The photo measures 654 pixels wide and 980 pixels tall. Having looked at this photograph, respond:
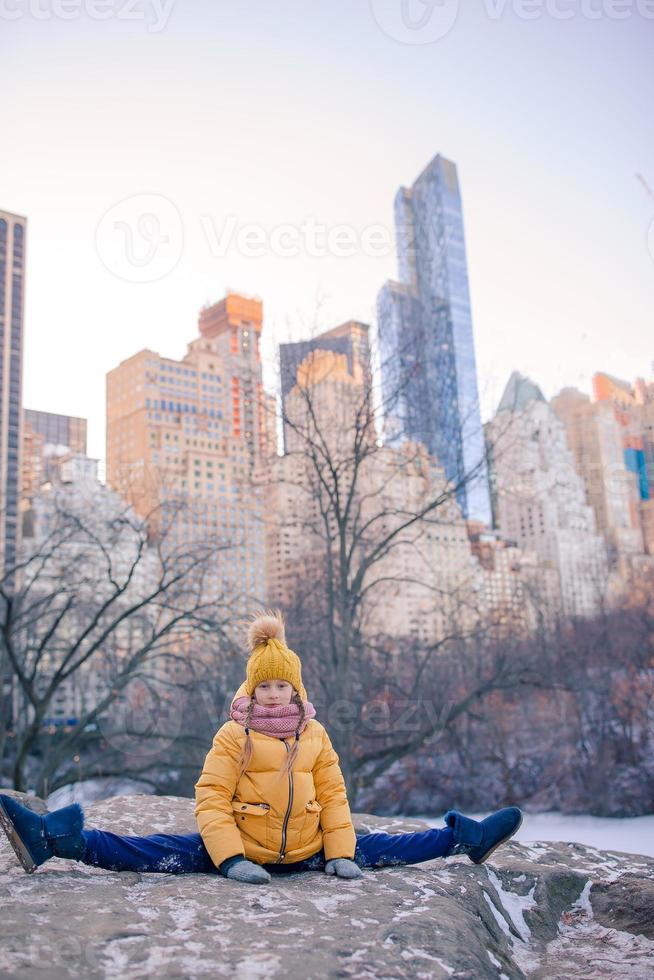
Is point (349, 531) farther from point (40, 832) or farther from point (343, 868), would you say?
point (40, 832)

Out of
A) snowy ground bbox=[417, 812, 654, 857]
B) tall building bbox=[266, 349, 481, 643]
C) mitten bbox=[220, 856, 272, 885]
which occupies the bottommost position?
snowy ground bbox=[417, 812, 654, 857]

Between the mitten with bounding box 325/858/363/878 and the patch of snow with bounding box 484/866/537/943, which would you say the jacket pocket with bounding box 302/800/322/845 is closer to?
the mitten with bounding box 325/858/363/878

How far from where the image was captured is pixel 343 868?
10.0 feet

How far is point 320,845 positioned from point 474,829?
637 millimetres

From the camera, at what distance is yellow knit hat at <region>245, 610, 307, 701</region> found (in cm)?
329

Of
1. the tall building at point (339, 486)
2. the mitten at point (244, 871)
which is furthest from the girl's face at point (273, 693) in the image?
the tall building at point (339, 486)

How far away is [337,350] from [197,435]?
23348 mm

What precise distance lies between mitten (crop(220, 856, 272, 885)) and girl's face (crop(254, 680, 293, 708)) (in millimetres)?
593

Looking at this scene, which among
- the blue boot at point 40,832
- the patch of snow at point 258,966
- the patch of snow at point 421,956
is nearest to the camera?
the patch of snow at point 258,966

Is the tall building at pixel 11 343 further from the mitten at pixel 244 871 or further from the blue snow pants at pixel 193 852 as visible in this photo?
the mitten at pixel 244 871

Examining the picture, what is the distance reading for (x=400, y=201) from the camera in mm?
78500

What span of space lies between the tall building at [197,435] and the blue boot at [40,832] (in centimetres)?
998

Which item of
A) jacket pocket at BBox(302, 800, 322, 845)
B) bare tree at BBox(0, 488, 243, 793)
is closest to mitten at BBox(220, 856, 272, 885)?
jacket pocket at BBox(302, 800, 322, 845)

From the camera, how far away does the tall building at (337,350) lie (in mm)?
11297
